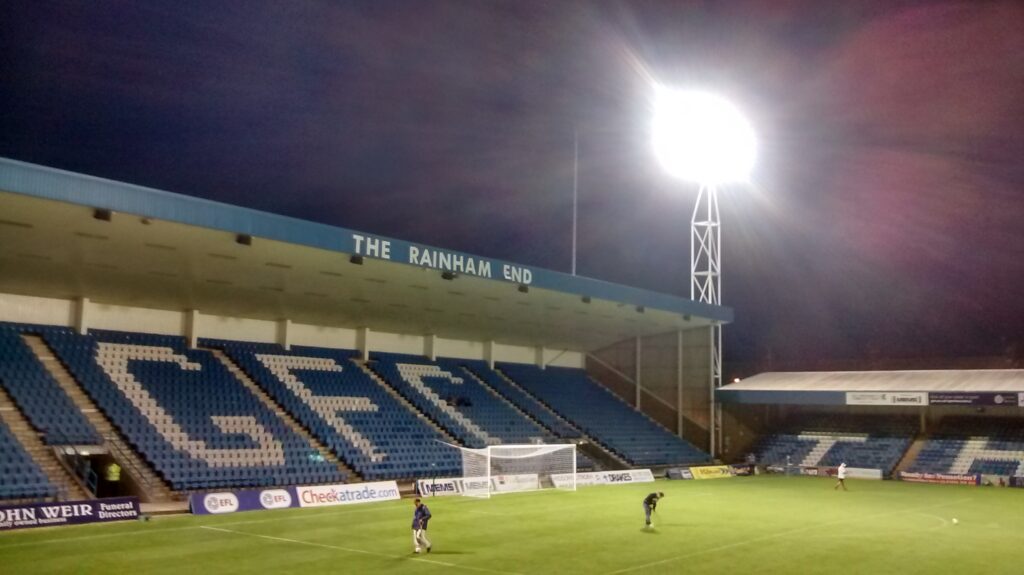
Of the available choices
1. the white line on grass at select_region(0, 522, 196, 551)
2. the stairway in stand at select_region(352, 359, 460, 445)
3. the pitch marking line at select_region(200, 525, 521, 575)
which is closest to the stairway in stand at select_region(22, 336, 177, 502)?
the white line on grass at select_region(0, 522, 196, 551)

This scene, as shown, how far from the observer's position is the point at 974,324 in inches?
2088

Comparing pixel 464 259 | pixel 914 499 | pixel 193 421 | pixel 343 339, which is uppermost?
pixel 464 259

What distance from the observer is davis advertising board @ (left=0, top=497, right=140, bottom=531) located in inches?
881

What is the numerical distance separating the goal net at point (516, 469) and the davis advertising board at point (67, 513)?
13837 millimetres

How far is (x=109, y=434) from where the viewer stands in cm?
2938

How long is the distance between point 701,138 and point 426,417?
22562 mm

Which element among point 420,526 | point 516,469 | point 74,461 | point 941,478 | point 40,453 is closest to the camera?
point 420,526

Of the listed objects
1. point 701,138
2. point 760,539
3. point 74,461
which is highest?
point 701,138

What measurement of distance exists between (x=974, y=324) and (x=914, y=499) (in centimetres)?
2269

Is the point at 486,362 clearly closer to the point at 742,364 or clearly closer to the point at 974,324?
the point at 742,364

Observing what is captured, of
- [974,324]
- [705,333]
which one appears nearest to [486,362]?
[705,333]

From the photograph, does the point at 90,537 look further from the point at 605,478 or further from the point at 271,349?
the point at 605,478

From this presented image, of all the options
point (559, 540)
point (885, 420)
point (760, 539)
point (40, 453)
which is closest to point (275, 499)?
point (40, 453)

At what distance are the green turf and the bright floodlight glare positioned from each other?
71.3ft
